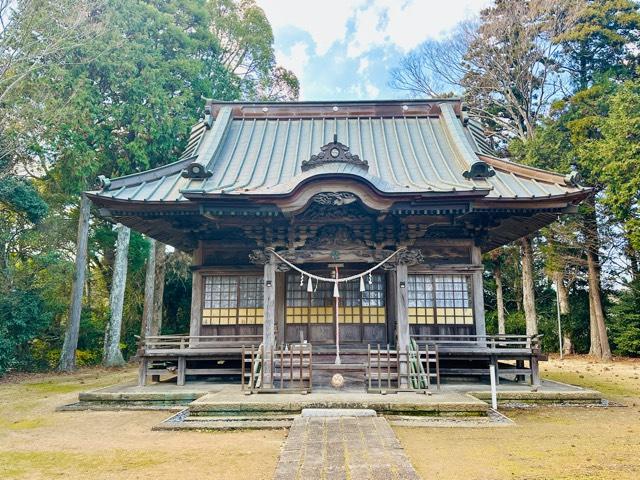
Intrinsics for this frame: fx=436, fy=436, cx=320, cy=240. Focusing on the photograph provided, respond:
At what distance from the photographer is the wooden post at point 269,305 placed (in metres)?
8.98

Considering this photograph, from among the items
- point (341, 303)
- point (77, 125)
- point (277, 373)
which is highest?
point (77, 125)

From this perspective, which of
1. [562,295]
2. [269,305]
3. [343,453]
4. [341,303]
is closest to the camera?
[343,453]

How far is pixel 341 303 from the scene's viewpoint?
11164mm

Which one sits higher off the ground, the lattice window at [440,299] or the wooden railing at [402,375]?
the lattice window at [440,299]

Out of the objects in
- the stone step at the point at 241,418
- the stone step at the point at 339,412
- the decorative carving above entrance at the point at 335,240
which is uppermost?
the decorative carving above entrance at the point at 335,240

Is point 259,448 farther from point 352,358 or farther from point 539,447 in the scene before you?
point 352,358

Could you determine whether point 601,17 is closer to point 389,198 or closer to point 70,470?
point 389,198

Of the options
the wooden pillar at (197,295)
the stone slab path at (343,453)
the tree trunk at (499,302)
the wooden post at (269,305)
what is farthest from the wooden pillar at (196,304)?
the tree trunk at (499,302)

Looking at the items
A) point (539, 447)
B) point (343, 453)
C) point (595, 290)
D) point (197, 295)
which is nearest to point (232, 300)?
point (197, 295)

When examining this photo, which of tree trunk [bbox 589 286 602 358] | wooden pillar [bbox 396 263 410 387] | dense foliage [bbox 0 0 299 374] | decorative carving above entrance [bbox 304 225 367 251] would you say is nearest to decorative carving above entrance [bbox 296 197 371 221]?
decorative carving above entrance [bbox 304 225 367 251]

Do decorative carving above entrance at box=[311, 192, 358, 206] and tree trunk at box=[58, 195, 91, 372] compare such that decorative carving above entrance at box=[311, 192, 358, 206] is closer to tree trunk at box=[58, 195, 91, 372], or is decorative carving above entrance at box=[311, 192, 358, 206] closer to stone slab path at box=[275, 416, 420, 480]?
stone slab path at box=[275, 416, 420, 480]

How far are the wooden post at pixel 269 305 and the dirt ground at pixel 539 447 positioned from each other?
3309 mm

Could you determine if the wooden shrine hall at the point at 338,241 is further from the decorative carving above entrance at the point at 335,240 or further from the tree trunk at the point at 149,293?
the tree trunk at the point at 149,293

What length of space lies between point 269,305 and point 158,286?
13.7 metres
